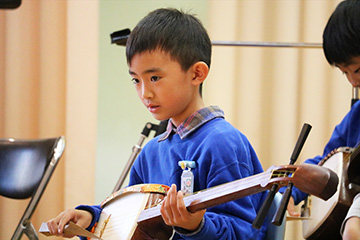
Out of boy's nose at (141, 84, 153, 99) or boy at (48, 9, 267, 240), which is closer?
boy at (48, 9, 267, 240)

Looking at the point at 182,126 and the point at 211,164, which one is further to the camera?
the point at 182,126

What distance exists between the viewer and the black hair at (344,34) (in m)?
1.44

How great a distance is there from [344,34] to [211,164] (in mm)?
528

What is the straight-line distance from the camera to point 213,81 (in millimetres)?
2721

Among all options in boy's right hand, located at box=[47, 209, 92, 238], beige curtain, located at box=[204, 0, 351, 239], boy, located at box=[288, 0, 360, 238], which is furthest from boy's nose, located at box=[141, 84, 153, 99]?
beige curtain, located at box=[204, 0, 351, 239]

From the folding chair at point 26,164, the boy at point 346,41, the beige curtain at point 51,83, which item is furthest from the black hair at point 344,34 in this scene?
the beige curtain at point 51,83

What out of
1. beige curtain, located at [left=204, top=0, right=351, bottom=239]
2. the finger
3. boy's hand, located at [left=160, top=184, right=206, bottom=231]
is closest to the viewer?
boy's hand, located at [left=160, top=184, right=206, bottom=231]

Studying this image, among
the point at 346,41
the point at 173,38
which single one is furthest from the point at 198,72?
the point at 346,41

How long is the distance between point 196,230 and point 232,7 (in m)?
1.76

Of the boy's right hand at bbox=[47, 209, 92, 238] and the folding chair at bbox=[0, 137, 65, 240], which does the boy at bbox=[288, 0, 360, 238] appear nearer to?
the boy's right hand at bbox=[47, 209, 92, 238]

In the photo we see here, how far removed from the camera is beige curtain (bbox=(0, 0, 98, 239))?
8.97ft

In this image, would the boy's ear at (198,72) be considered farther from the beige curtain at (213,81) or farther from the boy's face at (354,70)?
the beige curtain at (213,81)

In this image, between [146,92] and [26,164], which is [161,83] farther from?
[26,164]

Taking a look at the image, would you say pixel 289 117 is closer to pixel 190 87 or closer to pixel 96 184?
pixel 96 184
